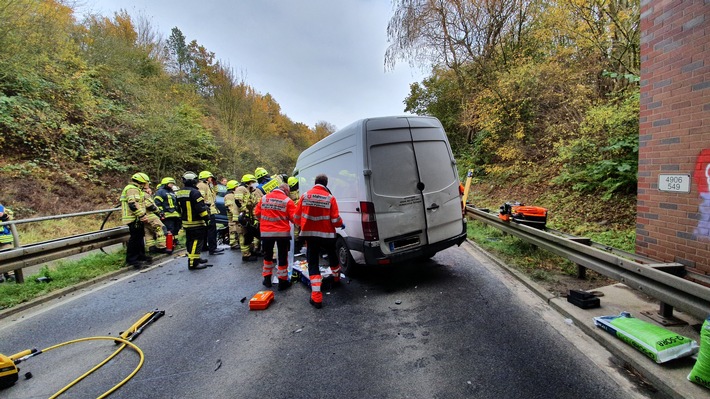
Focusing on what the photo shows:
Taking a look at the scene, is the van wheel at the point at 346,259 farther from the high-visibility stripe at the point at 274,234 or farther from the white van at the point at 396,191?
the high-visibility stripe at the point at 274,234

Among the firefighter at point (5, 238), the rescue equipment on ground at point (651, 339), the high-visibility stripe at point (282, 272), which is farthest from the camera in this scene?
the firefighter at point (5, 238)

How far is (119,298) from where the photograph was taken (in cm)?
463

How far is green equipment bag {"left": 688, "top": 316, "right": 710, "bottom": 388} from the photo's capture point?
6.52ft

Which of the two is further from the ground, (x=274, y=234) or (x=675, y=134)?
(x=675, y=134)

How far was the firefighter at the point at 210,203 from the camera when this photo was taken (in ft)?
25.1

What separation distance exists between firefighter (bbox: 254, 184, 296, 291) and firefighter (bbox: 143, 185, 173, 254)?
3985 mm

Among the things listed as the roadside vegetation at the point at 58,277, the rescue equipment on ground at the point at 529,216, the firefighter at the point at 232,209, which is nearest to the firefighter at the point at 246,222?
the firefighter at the point at 232,209

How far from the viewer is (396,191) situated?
172 inches

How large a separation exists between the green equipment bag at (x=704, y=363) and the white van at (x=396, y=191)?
276 centimetres

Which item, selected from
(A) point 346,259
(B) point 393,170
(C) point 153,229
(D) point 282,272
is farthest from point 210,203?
(B) point 393,170

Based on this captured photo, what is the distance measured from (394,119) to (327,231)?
6.16 ft

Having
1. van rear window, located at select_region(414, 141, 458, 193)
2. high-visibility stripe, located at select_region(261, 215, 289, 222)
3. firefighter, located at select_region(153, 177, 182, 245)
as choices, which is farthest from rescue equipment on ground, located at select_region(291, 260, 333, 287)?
firefighter, located at select_region(153, 177, 182, 245)

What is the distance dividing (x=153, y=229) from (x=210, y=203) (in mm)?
1759

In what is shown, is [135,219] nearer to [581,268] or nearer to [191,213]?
[191,213]
